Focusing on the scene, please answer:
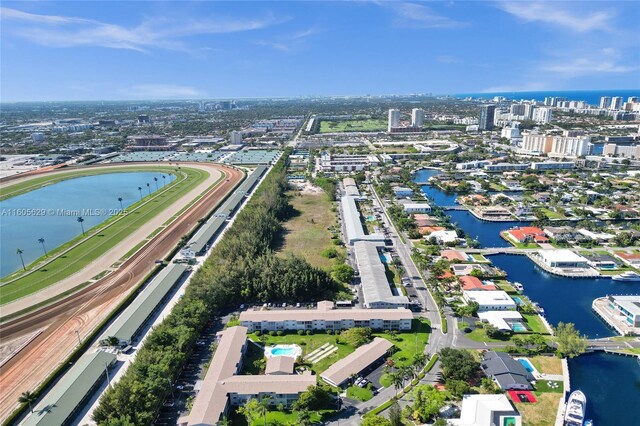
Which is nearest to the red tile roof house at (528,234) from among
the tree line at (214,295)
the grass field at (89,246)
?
the tree line at (214,295)

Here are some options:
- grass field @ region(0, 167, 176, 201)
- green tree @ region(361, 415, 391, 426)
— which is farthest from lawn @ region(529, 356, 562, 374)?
grass field @ region(0, 167, 176, 201)

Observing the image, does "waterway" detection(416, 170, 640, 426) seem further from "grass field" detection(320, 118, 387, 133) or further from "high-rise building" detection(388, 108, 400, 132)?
"grass field" detection(320, 118, 387, 133)

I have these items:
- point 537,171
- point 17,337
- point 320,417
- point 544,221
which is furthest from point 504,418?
point 537,171

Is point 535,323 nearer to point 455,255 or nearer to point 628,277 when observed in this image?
point 455,255

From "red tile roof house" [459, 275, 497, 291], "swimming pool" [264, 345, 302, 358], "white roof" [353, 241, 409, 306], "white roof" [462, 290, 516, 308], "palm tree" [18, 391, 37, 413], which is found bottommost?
"swimming pool" [264, 345, 302, 358]

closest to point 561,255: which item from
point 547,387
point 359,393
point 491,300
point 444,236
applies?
point 444,236

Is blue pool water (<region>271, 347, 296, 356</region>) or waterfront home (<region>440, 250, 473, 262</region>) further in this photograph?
waterfront home (<region>440, 250, 473, 262</region>)

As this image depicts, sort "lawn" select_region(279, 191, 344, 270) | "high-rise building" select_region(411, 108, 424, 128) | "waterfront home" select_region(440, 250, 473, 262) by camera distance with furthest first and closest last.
Result: "high-rise building" select_region(411, 108, 424, 128), "lawn" select_region(279, 191, 344, 270), "waterfront home" select_region(440, 250, 473, 262)

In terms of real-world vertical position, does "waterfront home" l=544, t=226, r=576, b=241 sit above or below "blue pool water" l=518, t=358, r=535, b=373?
above
